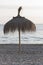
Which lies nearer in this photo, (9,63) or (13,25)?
(9,63)

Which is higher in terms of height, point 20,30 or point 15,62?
point 20,30

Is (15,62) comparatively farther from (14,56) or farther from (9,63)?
(14,56)

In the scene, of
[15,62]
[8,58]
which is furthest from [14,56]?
[15,62]

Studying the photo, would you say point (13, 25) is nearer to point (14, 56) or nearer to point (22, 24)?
point (22, 24)

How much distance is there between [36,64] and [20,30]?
7.04 ft

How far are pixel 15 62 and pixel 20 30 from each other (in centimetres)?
172

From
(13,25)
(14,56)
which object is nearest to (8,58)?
(14,56)

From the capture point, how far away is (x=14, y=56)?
15.0 m

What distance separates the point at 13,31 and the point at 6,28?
0.36 metres

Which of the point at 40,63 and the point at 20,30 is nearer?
the point at 40,63

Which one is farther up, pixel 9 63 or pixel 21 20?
pixel 21 20

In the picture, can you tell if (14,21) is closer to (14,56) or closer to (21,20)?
(21,20)

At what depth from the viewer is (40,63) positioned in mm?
13195

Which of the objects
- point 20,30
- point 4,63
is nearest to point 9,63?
point 4,63
